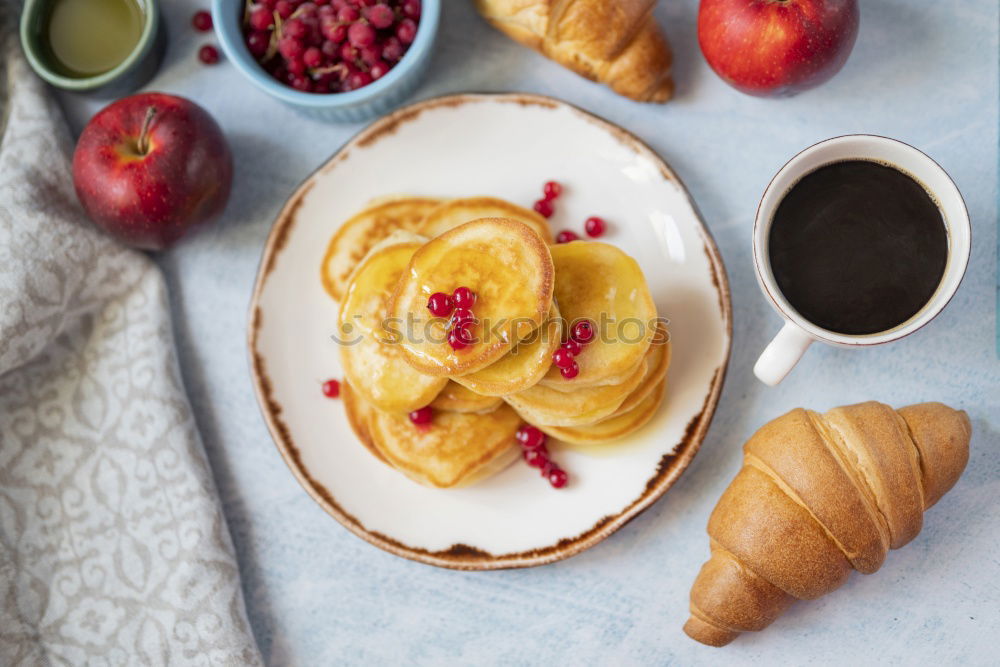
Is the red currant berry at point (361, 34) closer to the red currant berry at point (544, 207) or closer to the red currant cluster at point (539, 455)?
the red currant berry at point (544, 207)

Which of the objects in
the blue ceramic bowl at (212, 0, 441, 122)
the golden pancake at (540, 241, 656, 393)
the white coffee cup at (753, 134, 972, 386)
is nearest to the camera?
the white coffee cup at (753, 134, 972, 386)

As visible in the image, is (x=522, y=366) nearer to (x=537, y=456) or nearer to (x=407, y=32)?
(x=537, y=456)

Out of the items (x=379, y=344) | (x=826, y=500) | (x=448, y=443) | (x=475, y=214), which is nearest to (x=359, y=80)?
(x=475, y=214)

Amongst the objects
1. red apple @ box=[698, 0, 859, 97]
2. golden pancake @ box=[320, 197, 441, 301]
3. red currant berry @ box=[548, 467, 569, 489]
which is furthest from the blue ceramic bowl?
red currant berry @ box=[548, 467, 569, 489]

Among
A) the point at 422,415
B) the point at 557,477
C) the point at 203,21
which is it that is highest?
the point at 203,21

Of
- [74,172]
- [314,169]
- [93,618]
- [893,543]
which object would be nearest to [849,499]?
[893,543]

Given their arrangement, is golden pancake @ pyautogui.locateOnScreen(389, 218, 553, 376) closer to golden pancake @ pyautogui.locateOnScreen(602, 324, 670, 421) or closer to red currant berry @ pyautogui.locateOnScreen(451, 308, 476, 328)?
red currant berry @ pyautogui.locateOnScreen(451, 308, 476, 328)

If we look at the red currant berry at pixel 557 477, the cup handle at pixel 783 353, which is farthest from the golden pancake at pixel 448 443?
the cup handle at pixel 783 353
